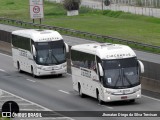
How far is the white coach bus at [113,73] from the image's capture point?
1481 inches

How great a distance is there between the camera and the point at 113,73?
38.1m

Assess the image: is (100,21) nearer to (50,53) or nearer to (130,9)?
(130,9)

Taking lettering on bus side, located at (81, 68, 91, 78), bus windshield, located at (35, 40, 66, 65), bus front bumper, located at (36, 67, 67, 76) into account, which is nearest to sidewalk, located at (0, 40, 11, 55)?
bus windshield, located at (35, 40, 66, 65)

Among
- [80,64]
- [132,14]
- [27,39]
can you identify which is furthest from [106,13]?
[80,64]

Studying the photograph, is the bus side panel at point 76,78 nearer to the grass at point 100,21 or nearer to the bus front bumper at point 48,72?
the bus front bumper at point 48,72

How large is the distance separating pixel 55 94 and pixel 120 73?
21.1ft

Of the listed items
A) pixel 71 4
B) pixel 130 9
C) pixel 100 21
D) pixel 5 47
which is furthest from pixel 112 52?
pixel 130 9

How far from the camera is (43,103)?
39.4 meters

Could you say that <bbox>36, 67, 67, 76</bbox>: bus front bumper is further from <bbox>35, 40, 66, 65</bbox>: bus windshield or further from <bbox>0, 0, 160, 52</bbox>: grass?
<bbox>0, 0, 160, 52</bbox>: grass

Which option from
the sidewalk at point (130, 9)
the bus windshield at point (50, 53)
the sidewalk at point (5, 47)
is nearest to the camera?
the bus windshield at point (50, 53)

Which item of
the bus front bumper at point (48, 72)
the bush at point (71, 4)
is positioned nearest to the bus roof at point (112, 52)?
the bus front bumper at point (48, 72)

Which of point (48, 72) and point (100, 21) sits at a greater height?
point (48, 72)

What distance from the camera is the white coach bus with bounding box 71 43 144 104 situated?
37.6m

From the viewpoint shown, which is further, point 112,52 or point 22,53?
point 22,53
